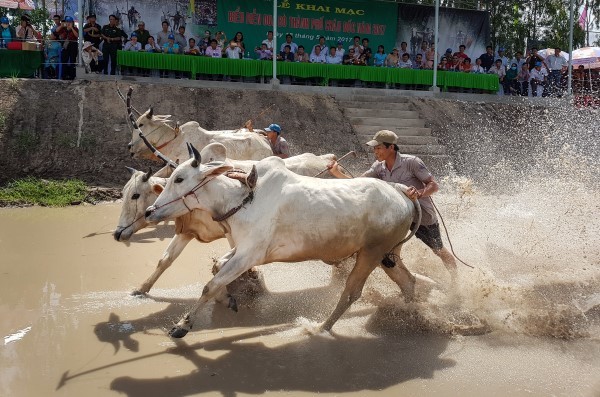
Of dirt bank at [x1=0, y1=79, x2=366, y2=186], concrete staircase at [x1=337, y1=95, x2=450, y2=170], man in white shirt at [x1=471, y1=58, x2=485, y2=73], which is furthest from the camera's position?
man in white shirt at [x1=471, y1=58, x2=485, y2=73]

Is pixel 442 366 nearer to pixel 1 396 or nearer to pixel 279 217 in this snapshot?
pixel 279 217

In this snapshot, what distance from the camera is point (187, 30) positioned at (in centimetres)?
1778

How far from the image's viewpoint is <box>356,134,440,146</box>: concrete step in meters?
15.4

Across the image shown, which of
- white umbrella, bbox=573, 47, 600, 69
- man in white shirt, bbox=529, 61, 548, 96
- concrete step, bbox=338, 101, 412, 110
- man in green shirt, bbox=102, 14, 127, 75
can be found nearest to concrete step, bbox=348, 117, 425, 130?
concrete step, bbox=338, 101, 412, 110

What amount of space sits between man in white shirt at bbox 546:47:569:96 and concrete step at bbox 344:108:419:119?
520 centimetres

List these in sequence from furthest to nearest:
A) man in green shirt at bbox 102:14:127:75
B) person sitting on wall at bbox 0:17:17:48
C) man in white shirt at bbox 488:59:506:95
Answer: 1. man in white shirt at bbox 488:59:506:95
2. man in green shirt at bbox 102:14:127:75
3. person sitting on wall at bbox 0:17:17:48

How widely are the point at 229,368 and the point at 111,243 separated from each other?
14.0 ft

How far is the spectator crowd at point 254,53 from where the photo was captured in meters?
14.8

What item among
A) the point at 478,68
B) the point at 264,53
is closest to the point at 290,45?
the point at 264,53

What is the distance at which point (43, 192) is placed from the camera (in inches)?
444

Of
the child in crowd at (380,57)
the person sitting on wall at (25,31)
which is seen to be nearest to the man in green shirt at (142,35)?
the person sitting on wall at (25,31)

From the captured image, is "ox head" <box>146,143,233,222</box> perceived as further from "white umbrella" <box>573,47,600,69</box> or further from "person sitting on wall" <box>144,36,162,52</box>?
"white umbrella" <box>573,47,600,69</box>

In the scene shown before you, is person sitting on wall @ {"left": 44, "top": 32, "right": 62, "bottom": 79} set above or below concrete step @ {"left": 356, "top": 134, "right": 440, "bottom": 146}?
above

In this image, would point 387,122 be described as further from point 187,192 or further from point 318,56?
point 187,192
